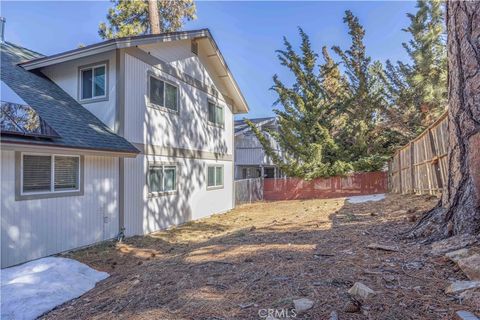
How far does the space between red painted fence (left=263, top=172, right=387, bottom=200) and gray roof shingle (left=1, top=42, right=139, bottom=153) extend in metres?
11.7

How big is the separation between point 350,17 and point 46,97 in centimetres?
1654

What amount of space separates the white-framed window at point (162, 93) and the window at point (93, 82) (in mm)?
1258

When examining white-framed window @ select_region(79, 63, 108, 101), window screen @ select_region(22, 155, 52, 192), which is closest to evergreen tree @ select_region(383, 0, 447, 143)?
white-framed window @ select_region(79, 63, 108, 101)

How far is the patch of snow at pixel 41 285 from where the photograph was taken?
152 inches

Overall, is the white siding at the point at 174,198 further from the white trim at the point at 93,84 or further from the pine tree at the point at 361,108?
the pine tree at the point at 361,108

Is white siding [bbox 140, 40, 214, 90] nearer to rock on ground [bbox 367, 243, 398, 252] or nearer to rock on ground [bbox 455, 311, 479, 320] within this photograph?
rock on ground [bbox 367, 243, 398, 252]

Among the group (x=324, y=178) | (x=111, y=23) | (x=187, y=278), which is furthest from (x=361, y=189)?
(x=111, y=23)

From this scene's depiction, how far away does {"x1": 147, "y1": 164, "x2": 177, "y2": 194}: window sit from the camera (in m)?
9.12

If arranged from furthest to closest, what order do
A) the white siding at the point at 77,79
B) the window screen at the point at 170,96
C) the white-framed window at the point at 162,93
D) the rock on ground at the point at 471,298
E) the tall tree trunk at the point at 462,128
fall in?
the window screen at the point at 170,96, the white-framed window at the point at 162,93, the white siding at the point at 77,79, the tall tree trunk at the point at 462,128, the rock on ground at the point at 471,298

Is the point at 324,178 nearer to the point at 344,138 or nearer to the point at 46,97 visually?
the point at 344,138

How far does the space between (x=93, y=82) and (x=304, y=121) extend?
39.0ft

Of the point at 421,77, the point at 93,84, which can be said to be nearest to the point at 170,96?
the point at 93,84

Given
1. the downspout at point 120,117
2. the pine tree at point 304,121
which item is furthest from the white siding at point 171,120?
the pine tree at point 304,121

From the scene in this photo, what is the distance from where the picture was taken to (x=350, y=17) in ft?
58.0
